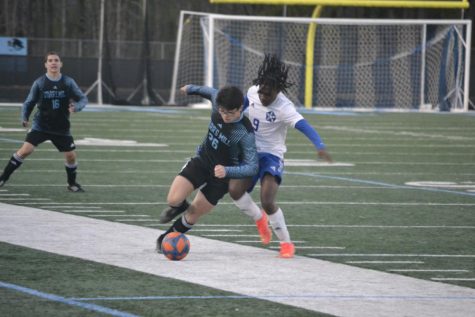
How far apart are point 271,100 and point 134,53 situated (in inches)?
1218

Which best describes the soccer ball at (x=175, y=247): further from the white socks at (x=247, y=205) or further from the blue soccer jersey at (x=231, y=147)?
the white socks at (x=247, y=205)

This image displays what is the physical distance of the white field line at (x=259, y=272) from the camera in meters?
7.55

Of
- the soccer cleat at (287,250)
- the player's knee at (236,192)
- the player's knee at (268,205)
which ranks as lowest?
the soccer cleat at (287,250)

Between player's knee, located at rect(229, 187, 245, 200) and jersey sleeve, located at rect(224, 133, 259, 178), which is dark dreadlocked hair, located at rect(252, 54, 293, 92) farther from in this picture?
player's knee, located at rect(229, 187, 245, 200)

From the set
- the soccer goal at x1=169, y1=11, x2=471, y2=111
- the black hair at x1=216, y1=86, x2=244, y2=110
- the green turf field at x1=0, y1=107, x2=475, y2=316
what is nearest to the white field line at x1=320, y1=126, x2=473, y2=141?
the green turf field at x1=0, y1=107, x2=475, y2=316

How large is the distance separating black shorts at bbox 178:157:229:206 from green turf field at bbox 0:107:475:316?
89 cm

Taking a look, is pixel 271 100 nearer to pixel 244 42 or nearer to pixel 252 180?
pixel 252 180

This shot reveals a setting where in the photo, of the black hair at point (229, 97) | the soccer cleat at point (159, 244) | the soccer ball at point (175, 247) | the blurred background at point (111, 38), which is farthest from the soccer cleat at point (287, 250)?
the blurred background at point (111, 38)

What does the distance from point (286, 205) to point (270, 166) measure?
138 inches

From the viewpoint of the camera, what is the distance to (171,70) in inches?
1551

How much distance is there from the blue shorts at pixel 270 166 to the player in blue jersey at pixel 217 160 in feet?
0.90

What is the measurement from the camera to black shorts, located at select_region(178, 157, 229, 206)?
938 centimetres

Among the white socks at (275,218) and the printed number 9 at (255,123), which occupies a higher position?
the printed number 9 at (255,123)

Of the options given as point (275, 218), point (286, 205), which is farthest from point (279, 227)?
point (286, 205)
